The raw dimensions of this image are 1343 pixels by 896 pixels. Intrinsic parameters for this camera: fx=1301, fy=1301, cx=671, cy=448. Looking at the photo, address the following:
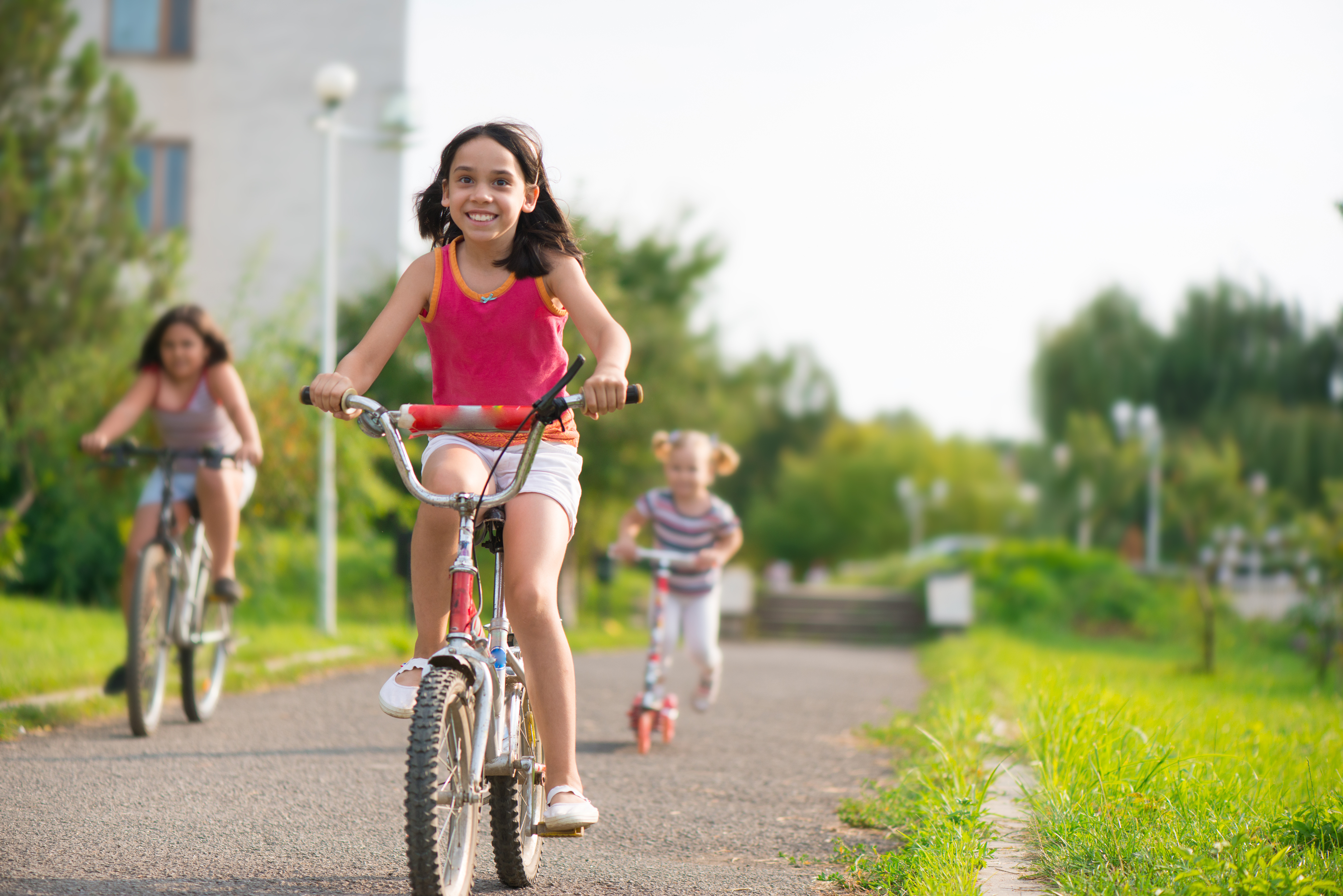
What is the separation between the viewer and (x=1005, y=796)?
14.6 feet

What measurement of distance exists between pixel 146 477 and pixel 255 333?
1.68m

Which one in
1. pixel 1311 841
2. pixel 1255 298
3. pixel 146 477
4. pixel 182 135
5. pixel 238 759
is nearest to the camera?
pixel 1311 841

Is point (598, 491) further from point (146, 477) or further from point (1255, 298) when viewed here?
point (1255, 298)

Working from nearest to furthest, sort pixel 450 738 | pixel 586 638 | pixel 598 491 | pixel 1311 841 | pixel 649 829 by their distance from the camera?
1. pixel 450 738
2. pixel 1311 841
3. pixel 649 829
4. pixel 586 638
5. pixel 598 491

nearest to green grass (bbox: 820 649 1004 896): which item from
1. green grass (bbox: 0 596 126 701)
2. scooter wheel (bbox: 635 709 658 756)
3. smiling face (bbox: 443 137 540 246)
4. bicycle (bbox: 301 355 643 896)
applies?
bicycle (bbox: 301 355 643 896)

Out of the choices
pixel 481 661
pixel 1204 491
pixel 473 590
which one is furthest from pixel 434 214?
pixel 1204 491

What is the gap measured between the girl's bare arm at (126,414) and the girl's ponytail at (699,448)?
252 cm

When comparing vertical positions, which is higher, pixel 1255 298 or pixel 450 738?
pixel 1255 298

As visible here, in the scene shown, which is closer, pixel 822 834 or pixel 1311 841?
pixel 1311 841

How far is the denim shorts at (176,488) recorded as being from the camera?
19.7ft

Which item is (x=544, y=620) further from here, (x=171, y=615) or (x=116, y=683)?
(x=116, y=683)

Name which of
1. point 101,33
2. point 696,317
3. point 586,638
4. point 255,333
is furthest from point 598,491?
point 696,317

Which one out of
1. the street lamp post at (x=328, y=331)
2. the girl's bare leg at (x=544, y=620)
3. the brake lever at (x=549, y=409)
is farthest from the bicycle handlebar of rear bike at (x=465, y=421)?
the street lamp post at (x=328, y=331)

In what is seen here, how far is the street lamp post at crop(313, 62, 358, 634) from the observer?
1114cm
